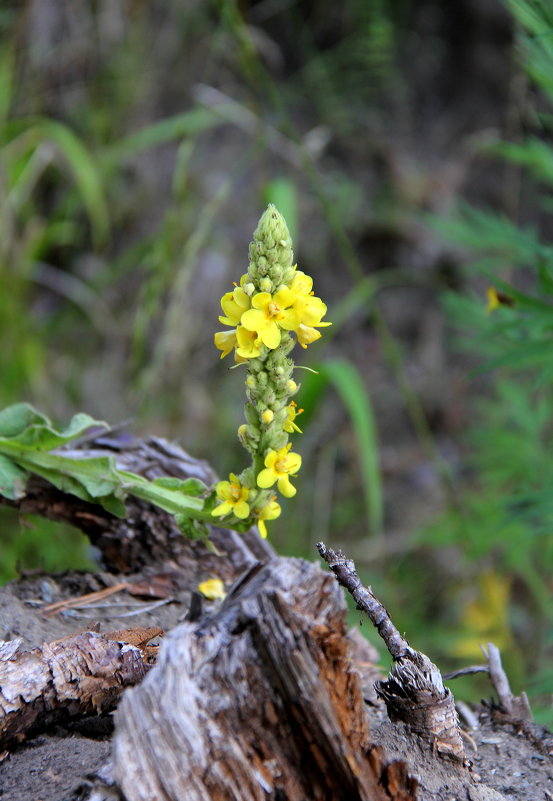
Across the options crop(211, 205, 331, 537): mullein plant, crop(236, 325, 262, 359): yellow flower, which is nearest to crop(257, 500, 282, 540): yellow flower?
crop(211, 205, 331, 537): mullein plant


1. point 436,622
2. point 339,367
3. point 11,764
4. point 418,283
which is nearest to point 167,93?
point 418,283

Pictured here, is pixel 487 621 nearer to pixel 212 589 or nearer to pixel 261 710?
pixel 212 589

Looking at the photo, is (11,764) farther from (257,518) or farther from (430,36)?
(430,36)

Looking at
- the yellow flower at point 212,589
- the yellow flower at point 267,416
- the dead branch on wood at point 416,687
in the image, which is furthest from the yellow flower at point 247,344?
the yellow flower at point 212,589

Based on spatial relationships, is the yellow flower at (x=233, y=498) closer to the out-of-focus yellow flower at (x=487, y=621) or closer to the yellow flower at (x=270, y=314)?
the yellow flower at (x=270, y=314)

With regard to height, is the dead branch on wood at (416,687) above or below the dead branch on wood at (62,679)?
above
